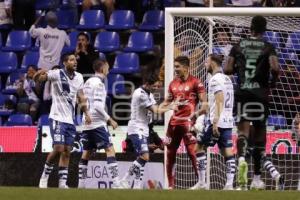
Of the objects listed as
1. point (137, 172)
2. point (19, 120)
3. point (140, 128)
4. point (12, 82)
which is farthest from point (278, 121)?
point (12, 82)

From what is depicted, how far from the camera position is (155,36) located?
19.6 meters

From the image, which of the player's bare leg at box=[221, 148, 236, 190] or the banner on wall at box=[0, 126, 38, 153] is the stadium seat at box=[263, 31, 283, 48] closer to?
the player's bare leg at box=[221, 148, 236, 190]

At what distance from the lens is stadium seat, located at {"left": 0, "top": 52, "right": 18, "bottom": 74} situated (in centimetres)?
2025

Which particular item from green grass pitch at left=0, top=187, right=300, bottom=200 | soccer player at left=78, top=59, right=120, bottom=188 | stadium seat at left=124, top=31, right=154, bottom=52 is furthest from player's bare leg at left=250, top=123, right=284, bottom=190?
stadium seat at left=124, top=31, right=154, bottom=52

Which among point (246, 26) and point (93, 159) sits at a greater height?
point (246, 26)

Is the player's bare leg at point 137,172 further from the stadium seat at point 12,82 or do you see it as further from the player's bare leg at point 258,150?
the stadium seat at point 12,82

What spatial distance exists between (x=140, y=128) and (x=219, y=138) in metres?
1.48

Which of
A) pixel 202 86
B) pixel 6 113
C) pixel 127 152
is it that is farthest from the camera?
pixel 6 113

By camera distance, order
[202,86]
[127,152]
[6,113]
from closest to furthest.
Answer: [202,86] → [127,152] → [6,113]

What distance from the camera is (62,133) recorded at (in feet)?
48.7

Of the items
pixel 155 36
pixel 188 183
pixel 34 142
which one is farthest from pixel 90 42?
pixel 188 183

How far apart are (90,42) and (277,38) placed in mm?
4745

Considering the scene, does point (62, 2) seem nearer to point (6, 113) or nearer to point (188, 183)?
point (6, 113)

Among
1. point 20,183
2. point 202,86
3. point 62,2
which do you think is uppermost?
point 62,2
